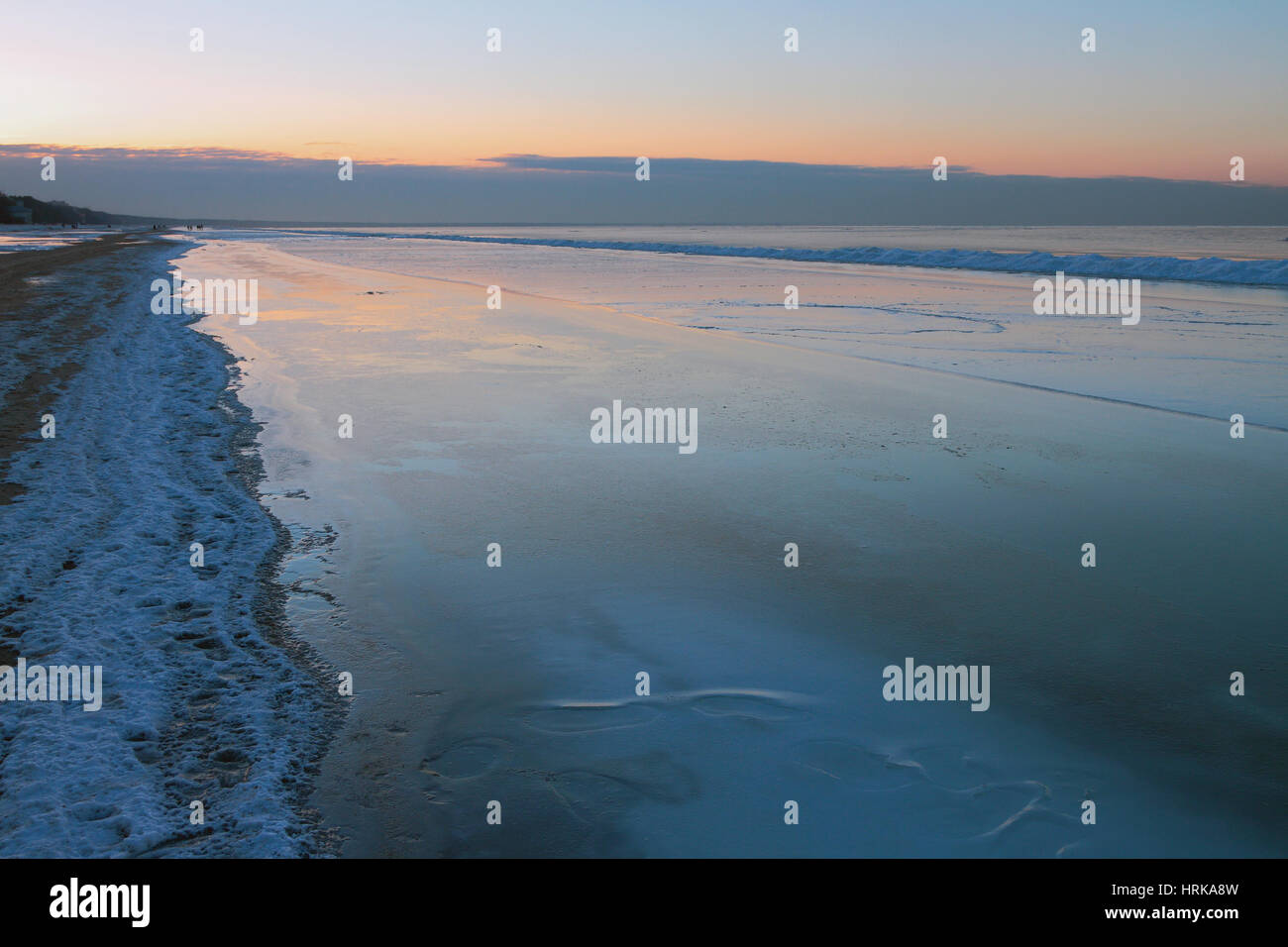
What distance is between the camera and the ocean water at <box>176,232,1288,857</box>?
3412 millimetres

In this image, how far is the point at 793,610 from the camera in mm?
5227

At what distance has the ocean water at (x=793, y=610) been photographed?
3.41m

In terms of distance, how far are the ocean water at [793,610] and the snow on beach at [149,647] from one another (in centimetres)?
30

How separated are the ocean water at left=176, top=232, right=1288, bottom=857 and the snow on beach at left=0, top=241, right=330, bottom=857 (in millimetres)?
302

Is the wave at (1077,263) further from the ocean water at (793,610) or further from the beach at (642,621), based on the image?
the beach at (642,621)

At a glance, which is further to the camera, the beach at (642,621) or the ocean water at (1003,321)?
the ocean water at (1003,321)

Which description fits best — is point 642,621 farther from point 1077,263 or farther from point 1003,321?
point 1077,263

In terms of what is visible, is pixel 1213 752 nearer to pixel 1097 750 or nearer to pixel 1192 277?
pixel 1097 750

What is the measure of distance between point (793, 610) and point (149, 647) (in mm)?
3418

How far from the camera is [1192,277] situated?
116ft

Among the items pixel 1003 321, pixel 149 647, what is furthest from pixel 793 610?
pixel 1003 321

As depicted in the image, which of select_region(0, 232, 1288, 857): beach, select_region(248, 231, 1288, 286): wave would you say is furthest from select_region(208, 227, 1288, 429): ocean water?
select_region(0, 232, 1288, 857): beach

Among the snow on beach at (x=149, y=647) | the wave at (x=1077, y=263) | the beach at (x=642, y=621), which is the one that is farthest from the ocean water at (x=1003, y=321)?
the snow on beach at (x=149, y=647)
